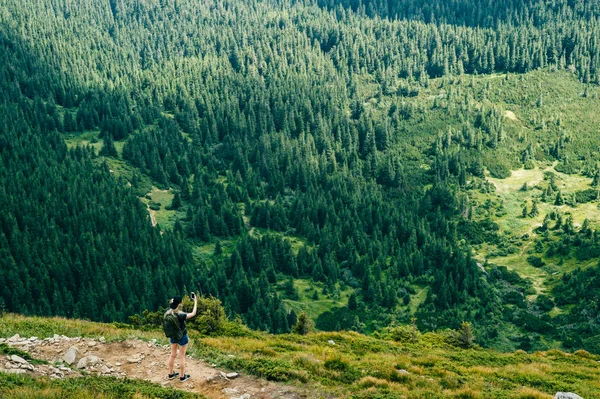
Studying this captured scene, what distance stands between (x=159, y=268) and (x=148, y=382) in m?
132

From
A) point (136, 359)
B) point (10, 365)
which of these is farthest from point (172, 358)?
point (10, 365)

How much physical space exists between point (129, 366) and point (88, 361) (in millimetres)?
2493

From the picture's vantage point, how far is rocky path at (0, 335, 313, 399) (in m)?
30.3

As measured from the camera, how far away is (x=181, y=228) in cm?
19525

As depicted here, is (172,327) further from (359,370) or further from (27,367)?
(359,370)

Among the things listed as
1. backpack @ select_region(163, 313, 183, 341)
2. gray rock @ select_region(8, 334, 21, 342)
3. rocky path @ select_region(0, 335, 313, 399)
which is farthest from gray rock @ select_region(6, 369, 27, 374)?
backpack @ select_region(163, 313, 183, 341)

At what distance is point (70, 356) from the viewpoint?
3291 centimetres

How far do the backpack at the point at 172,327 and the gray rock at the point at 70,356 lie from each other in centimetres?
750

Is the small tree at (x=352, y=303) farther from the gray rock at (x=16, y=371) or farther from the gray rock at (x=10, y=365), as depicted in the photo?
the gray rock at (x=16, y=371)

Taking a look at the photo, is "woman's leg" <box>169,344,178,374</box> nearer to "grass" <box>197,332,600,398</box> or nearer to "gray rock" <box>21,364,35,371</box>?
"grass" <box>197,332,600,398</box>

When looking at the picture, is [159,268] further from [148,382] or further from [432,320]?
[148,382]

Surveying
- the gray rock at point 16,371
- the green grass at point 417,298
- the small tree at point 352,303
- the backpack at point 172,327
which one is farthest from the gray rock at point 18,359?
the green grass at point 417,298

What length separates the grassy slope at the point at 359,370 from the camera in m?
31.6

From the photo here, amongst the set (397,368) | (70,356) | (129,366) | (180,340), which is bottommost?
(397,368)
